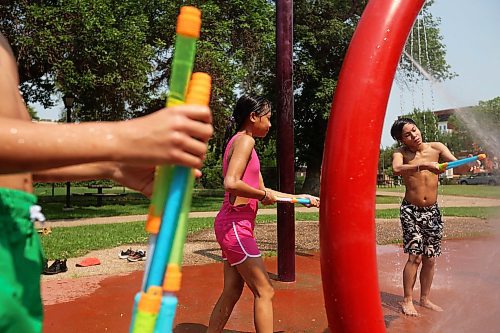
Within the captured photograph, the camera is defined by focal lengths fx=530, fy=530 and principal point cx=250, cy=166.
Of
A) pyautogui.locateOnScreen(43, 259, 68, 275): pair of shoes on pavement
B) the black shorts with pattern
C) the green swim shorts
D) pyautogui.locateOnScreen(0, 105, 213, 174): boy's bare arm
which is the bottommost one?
pyautogui.locateOnScreen(43, 259, 68, 275): pair of shoes on pavement

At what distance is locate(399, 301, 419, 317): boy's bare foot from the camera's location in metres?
4.84

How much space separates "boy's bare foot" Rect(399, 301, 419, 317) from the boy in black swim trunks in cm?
15

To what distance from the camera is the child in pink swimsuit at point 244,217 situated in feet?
11.8

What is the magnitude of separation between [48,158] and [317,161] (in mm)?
26864

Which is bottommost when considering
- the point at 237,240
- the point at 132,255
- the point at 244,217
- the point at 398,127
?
the point at 132,255

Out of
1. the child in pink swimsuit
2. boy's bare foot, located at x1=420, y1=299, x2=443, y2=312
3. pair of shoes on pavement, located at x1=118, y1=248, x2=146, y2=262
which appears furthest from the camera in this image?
pair of shoes on pavement, located at x1=118, y1=248, x2=146, y2=262

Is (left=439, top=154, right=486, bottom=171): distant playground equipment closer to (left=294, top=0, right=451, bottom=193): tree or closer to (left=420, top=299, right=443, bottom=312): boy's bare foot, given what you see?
(left=420, top=299, right=443, bottom=312): boy's bare foot

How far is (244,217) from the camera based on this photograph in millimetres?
3756

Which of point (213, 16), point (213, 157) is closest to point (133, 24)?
point (213, 16)

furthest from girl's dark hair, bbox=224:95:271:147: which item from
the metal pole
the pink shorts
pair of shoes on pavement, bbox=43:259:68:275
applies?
pair of shoes on pavement, bbox=43:259:68:275

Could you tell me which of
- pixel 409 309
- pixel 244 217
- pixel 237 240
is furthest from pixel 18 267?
pixel 409 309

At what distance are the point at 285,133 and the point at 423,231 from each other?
6.09 ft

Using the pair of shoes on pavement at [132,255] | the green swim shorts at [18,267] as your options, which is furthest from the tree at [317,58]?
the green swim shorts at [18,267]

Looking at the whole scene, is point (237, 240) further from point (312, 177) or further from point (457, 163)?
point (312, 177)
